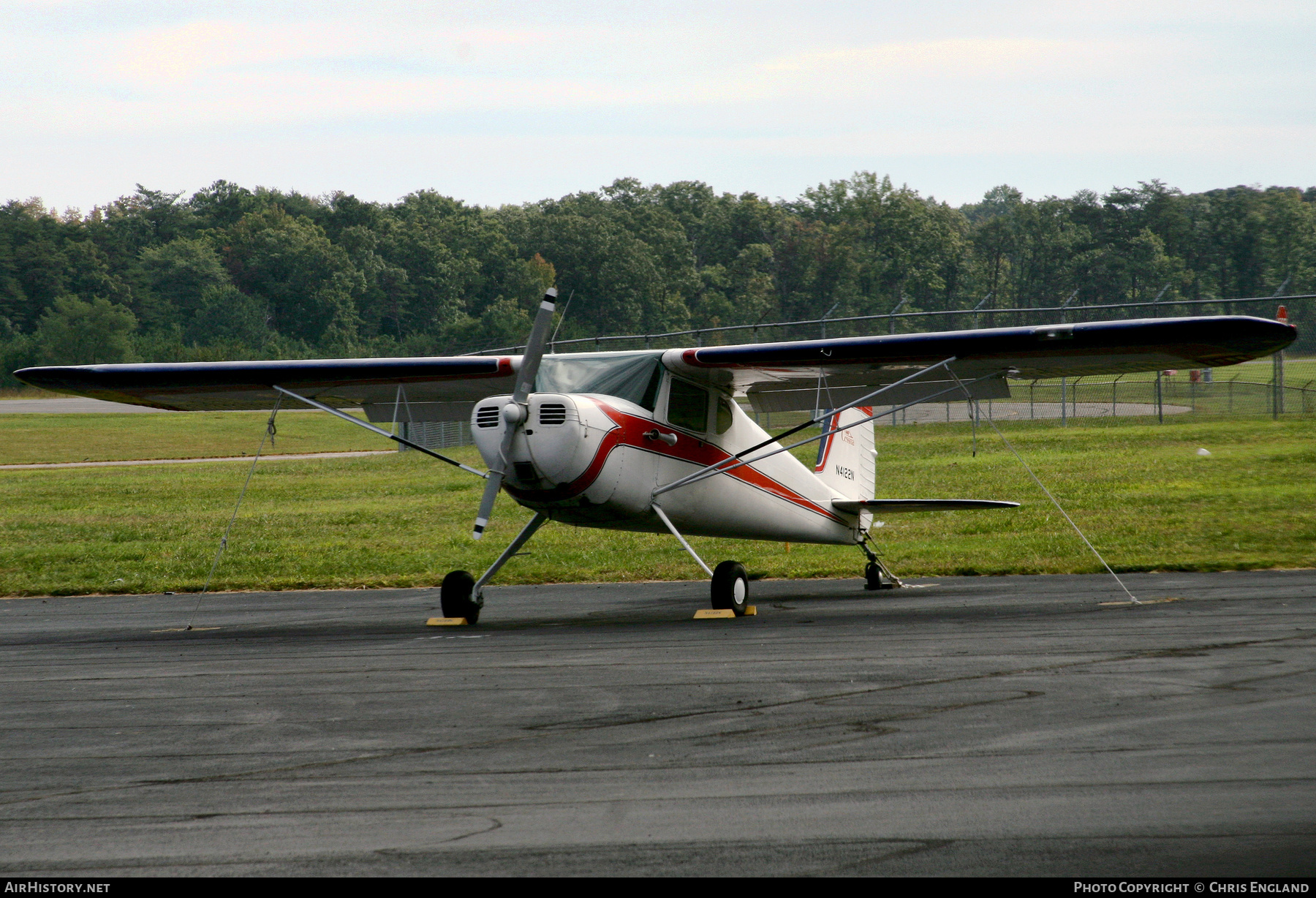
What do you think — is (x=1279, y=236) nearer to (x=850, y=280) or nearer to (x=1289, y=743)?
(x=850, y=280)

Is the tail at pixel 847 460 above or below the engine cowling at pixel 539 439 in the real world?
below

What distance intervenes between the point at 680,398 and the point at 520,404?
2.37 m

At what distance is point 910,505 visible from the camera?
13969mm

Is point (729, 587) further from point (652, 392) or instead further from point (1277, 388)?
point (1277, 388)

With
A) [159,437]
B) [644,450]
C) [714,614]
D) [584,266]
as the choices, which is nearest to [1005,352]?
[644,450]

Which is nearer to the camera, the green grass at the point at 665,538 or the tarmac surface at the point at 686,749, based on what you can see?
the tarmac surface at the point at 686,749

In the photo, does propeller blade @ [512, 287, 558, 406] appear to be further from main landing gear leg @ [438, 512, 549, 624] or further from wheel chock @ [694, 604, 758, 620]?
wheel chock @ [694, 604, 758, 620]

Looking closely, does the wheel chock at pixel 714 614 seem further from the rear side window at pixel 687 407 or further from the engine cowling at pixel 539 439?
the rear side window at pixel 687 407

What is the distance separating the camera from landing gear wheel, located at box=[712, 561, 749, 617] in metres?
11.4

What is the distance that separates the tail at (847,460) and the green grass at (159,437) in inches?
1178

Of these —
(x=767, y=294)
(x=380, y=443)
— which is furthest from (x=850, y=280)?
(x=380, y=443)

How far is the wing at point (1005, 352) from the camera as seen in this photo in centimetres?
1050

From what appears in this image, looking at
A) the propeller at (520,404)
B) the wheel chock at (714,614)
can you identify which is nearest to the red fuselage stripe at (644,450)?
the propeller at (520,404)

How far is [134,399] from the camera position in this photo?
47.7ft
